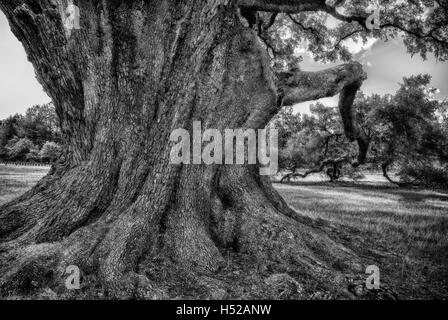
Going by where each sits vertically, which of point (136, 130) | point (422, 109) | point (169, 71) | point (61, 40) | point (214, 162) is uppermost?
point (422, 109)

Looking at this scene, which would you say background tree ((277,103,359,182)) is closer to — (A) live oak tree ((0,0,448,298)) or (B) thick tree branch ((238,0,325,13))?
(B) thick tree branch ((238,0,325,13))

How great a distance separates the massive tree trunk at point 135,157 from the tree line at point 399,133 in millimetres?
7841

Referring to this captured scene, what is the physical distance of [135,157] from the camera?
3729 mm

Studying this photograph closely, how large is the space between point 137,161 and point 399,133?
14848 mm

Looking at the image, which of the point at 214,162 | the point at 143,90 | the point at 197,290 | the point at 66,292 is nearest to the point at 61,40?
the point at 143,90

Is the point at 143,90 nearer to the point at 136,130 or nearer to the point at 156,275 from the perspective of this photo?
the point at 136,130

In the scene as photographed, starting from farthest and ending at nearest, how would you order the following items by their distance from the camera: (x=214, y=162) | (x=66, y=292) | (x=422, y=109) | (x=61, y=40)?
(x=422, y=109) → (x=214, y=162) → (x=61, y=40) → (x=66, y=292)

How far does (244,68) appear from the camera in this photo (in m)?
4.59

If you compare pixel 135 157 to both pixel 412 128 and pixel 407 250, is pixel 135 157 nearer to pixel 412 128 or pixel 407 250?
pixel 407 250

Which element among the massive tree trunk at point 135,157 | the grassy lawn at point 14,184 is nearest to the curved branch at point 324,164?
the massive tree trunk at point 135,157

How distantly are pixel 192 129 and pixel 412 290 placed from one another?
11.2 feet

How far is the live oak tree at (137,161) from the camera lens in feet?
11.0

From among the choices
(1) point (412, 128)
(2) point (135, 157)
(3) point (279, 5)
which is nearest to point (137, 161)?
(2) point (135, 157)

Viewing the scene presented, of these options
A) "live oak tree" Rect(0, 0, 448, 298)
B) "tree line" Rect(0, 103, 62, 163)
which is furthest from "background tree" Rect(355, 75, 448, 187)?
"tree line" Rect(0, 103, 62, 163)
